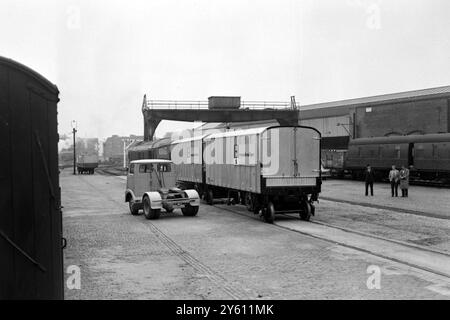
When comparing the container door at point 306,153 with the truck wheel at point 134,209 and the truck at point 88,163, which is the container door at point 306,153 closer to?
the truck wheel at point 134,209

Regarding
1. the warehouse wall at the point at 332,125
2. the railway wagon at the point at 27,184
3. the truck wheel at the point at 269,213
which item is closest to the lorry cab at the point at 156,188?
the truck wheel at the point at 269,213

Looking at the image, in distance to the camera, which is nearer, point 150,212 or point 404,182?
point 150,212

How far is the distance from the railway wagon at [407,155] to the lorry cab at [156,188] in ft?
66.7

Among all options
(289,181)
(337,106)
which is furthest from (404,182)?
(337,106)

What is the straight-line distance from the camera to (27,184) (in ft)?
14.7

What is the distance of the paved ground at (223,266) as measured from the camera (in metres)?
7.69

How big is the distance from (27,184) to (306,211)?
13078 millimetres

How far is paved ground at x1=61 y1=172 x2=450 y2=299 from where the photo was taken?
7.69 meters

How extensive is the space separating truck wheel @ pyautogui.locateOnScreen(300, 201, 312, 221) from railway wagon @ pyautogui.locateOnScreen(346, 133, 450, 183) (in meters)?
18.5

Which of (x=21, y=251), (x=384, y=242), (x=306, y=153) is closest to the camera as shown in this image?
(x=21, y=251)

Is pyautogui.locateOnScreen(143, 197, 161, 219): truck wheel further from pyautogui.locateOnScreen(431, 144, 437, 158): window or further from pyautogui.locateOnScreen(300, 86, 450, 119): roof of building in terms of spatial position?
pyautogui.locateOnScreen(300, 86, 450, 119): roof of building

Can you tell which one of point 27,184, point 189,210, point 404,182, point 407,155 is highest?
point 407,155

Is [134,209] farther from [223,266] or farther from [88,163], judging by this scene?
[88,163]
